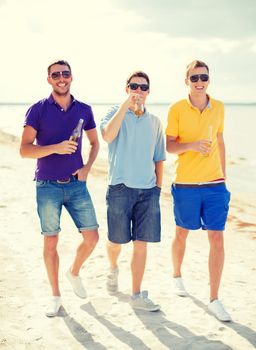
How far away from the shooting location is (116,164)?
16.2 feet

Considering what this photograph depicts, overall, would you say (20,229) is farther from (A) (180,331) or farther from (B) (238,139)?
(B) (238,139)

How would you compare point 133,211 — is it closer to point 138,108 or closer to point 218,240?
point 218,240

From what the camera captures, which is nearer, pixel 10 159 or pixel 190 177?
pixel 190 177

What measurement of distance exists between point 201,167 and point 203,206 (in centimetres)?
47

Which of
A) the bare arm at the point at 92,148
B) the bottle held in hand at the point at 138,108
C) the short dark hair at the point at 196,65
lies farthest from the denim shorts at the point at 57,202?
the short dark hair at the point at 196,65

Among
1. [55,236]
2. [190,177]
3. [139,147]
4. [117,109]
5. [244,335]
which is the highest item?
[117,109]

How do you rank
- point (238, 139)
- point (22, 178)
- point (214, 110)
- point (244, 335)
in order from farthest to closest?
point (238, 139)
point (22, 178)
point (214, 110)
point (244, 335)

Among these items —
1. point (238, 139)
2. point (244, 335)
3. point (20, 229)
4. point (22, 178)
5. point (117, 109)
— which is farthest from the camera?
point (238, 139)

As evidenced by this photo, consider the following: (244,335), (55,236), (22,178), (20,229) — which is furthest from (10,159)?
(244,335)

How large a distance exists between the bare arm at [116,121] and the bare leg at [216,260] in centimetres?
159

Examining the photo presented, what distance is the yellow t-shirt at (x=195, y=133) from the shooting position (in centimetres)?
512

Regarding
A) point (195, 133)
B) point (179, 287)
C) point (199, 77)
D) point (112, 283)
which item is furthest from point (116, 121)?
point (179, 287)

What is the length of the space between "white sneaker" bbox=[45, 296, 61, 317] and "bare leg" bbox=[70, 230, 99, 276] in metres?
0.40

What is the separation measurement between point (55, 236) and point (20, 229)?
3.67 m
